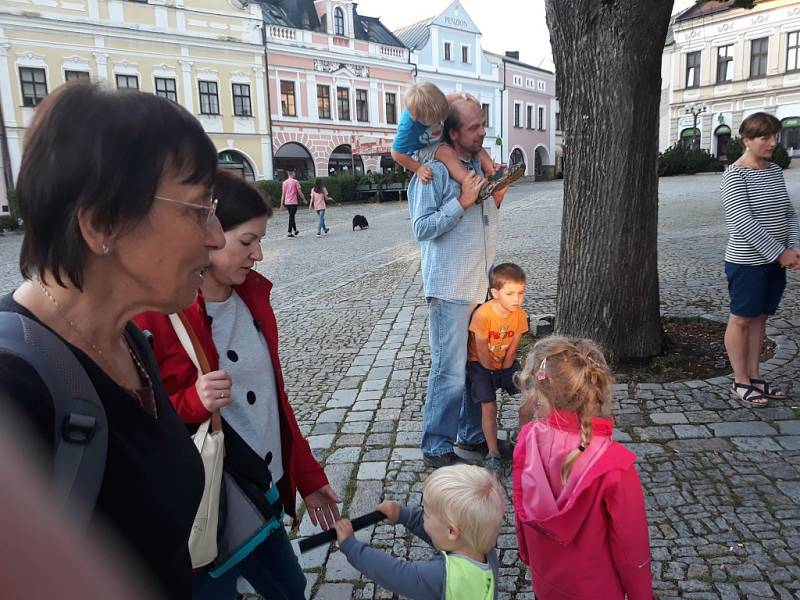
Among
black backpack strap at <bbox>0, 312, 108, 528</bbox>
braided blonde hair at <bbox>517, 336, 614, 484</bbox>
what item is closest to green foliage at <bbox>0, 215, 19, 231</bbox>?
braided blonde hair at <bbox>517, 336, 614, 484</bbox>

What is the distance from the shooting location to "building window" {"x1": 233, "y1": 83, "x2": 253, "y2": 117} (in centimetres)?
3388

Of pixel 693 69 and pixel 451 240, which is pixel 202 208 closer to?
pixel 451 240

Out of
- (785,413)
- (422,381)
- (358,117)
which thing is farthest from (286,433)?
(358,117)

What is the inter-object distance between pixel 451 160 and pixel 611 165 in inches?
81.3

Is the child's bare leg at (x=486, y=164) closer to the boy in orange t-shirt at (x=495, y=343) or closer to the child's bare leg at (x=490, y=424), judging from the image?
the boy in orange t-shirt at (x=495, y=343)

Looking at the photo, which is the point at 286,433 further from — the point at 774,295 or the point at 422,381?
the point at 774,295

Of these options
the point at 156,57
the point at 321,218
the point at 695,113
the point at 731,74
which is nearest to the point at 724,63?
the point at 731,74

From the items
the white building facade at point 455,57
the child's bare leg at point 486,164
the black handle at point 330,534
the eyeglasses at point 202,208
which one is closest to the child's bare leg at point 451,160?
the child's bare leg at point 486,164

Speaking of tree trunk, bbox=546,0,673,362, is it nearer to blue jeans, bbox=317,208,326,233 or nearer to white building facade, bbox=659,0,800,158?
blue jeans, bbox=317,208,326,233

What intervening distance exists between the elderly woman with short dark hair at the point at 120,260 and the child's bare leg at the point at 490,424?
7.99ft

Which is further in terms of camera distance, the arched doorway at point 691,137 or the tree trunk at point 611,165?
the arched doorway at point 691,137

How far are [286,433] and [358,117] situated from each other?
3904 centimetres

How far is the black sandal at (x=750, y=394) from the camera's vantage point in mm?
4164

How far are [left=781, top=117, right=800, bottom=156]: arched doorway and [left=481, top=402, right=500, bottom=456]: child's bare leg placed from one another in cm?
4559
